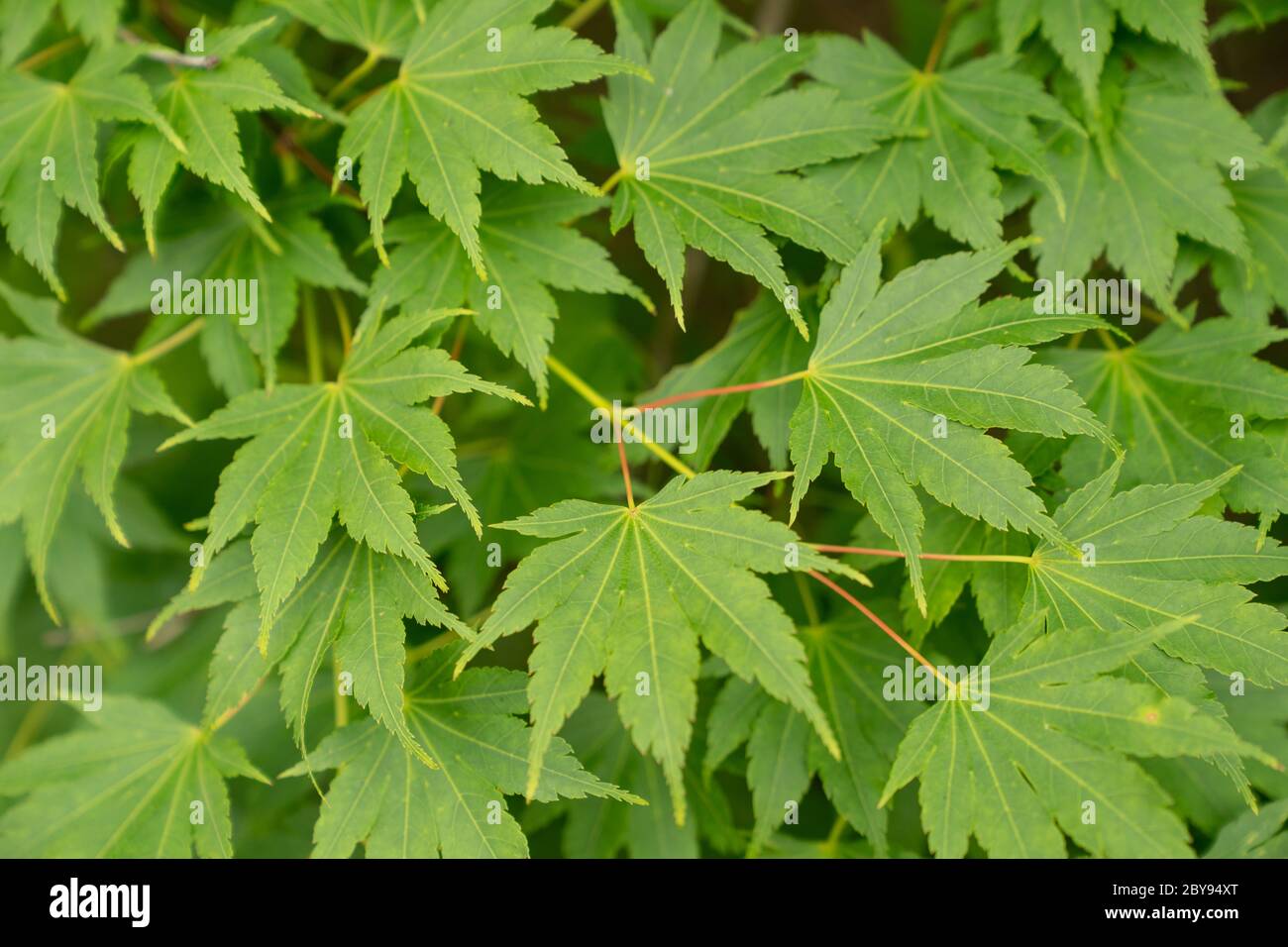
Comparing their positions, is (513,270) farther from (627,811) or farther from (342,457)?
(627,811)

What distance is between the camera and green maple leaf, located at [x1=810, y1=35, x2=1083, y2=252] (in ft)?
5.84

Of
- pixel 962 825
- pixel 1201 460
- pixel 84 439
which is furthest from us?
pixel 84 439

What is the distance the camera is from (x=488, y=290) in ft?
5.79

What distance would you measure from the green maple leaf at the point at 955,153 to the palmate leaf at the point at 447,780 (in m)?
1.09

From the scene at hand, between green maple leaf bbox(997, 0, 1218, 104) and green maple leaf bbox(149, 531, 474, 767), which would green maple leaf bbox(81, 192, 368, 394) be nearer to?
green maple leaf bbox(149, 531, 474, 767)

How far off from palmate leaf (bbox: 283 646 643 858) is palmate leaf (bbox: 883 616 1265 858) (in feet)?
1.57

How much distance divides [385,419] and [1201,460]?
142 centimetres

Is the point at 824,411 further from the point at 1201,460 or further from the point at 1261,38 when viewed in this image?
the point at 1261,38

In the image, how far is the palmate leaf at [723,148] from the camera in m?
1.71

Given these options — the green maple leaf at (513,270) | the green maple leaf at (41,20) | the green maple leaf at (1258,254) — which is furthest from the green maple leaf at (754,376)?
the green maple leaf at (41,20)

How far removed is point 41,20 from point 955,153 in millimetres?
1788

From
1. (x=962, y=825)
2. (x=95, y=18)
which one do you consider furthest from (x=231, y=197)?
(x=962, y=825)

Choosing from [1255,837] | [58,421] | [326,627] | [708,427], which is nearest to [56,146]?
[58,421]

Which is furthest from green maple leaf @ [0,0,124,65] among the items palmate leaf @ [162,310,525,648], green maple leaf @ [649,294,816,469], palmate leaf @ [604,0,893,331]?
green maple leaf @ [649,294,816,469]
